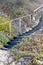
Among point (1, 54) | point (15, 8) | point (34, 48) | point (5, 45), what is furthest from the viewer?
point (15, 8)

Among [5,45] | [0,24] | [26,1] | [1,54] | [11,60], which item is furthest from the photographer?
[26,1]

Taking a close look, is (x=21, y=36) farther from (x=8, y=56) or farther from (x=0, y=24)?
(x=8, y=56)

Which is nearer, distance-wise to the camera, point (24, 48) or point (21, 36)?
point (24, 48)

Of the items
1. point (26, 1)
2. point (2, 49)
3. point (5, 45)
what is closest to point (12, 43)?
point (5, 45)

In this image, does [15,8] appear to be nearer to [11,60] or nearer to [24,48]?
[24,48]

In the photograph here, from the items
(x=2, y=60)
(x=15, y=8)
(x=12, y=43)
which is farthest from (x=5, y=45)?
(x=15, y=8)

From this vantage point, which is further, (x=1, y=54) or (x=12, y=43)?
(x=12, y=43)

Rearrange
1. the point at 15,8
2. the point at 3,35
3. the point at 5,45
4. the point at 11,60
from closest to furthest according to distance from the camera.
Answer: the point at 11,60, the point at 5,45, the point at 3,35, the point at 15,8

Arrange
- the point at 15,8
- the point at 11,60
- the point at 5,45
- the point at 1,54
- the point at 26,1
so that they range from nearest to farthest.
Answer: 1. the point at 11,60
2. the point at 1,54
3. the point at 5,45
4. the point at 15,8
5. the point at 26,1
